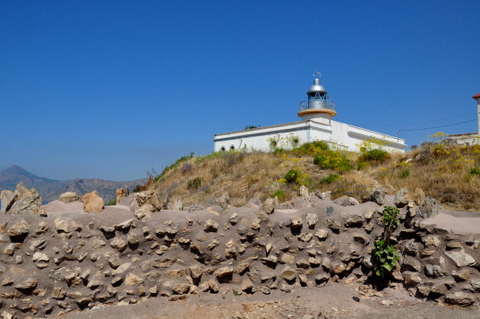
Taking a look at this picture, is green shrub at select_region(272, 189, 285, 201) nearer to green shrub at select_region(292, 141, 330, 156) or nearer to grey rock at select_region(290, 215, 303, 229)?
grey rock at select_region(290, 215, 303, 229)

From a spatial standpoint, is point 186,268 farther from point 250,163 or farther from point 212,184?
point 250,163

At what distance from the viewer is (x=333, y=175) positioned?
45.2ft

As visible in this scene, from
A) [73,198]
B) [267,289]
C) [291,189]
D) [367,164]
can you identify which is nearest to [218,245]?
[267,289]

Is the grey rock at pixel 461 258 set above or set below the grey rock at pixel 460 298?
above

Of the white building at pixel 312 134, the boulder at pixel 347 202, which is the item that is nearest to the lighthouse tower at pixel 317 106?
the white building at pixel 312 134

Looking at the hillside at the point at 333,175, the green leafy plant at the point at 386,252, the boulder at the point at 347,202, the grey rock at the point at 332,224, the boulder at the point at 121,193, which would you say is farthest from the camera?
the hillside at the point at 333,175

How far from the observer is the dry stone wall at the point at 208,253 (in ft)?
14.2

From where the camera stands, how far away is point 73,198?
17.4 feet

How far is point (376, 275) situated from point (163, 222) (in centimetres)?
302

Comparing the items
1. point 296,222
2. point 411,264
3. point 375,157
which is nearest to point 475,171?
point 375,157

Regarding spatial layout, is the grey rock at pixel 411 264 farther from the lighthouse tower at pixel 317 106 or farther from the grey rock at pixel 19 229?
the lighthouse tower at pixel 317 106

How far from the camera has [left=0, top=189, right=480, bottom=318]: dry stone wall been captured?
432 cm

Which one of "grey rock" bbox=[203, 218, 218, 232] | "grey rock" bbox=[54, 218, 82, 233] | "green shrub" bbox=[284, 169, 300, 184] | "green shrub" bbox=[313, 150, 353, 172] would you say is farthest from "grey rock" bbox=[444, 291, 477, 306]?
"green shrub" bbox=[313, 150, 353, 172]

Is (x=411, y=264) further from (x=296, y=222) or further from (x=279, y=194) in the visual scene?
(x=279, y=194)
